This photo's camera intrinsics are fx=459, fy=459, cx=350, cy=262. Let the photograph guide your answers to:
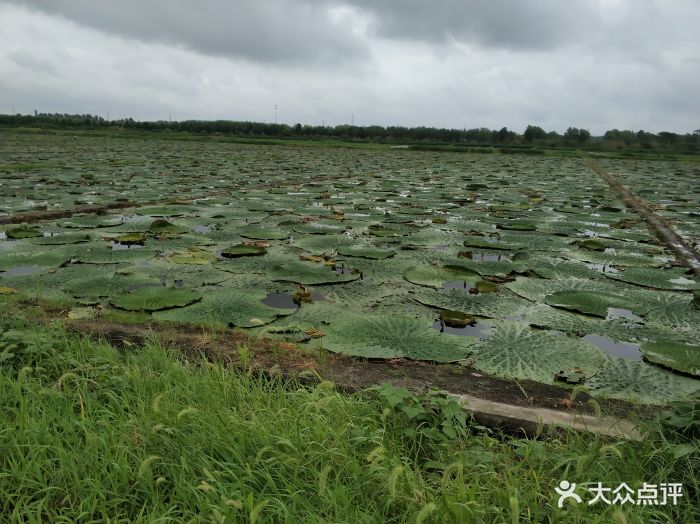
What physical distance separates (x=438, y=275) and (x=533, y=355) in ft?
4.92

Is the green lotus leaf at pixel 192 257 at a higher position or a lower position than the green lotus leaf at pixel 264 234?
lower

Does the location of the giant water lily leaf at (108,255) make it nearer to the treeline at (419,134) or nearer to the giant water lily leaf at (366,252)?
the giant water lily leaf at (366,252)

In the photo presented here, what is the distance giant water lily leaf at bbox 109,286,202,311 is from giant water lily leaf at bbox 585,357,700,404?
8.43 ft

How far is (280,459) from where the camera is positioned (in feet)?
5.12

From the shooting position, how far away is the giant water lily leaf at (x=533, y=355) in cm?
239

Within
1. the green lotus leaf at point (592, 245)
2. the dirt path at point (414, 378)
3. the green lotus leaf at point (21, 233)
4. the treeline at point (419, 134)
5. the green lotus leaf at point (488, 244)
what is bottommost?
the dirt path at point (414, 378)

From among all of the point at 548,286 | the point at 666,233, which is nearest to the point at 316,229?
the point at 548,286

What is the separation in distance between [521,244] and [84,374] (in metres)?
4.61

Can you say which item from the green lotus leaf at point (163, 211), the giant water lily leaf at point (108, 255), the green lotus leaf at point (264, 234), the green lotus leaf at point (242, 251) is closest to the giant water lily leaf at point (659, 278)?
the green lotus leaf at point (242, 251)

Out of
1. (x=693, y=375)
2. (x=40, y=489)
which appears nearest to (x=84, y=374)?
(x=40, y=489)

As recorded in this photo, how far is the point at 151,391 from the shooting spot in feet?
6.42

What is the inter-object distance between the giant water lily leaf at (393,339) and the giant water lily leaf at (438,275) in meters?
0.85

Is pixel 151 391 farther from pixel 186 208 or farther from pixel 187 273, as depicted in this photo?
pixel 186 208

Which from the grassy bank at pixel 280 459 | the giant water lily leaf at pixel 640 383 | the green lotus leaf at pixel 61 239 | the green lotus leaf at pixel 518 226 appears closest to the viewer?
the grassy bank at pixel 280 459
